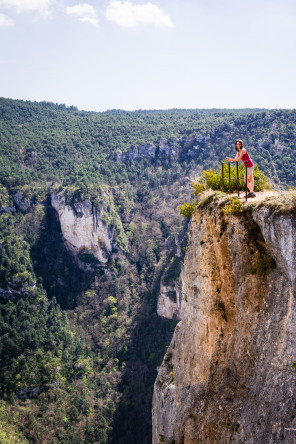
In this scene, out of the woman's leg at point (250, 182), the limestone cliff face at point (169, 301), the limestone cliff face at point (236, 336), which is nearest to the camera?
the limestone cliff face at point (236, 336)

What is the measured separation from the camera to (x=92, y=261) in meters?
68.0

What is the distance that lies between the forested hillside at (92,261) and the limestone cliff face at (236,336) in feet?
67.2

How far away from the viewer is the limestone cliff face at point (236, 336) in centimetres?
685

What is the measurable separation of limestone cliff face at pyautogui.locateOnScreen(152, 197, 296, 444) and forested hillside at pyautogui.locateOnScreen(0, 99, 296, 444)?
20.5 m

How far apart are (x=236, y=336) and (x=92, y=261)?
6112 cm

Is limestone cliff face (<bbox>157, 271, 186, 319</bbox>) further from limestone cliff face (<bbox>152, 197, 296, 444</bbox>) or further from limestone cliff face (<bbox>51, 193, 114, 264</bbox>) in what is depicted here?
limestone cliff face (<bbox>152, 197, 296, 444</bbox>)

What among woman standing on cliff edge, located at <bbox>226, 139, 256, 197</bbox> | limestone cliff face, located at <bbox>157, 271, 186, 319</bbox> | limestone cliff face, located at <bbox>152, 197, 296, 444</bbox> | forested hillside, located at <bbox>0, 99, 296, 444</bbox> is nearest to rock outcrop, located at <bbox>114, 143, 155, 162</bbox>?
forested hillside, located at <bbox>0, 99, 296, 444</bbox>

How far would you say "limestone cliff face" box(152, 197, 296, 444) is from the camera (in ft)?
22.5

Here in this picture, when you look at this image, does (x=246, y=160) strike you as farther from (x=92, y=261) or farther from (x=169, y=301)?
(x=92, y=261)

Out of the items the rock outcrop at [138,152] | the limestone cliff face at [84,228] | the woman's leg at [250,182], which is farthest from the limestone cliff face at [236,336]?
the rock outcrop at [138,152]

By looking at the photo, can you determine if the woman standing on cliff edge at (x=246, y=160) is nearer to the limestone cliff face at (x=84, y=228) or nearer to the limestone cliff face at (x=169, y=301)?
the limestone cliff face at (x=169, y=301)

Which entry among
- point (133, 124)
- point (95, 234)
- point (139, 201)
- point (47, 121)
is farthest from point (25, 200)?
point (133, 124)

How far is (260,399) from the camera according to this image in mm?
7117

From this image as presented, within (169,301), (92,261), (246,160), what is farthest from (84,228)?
(246,160)
